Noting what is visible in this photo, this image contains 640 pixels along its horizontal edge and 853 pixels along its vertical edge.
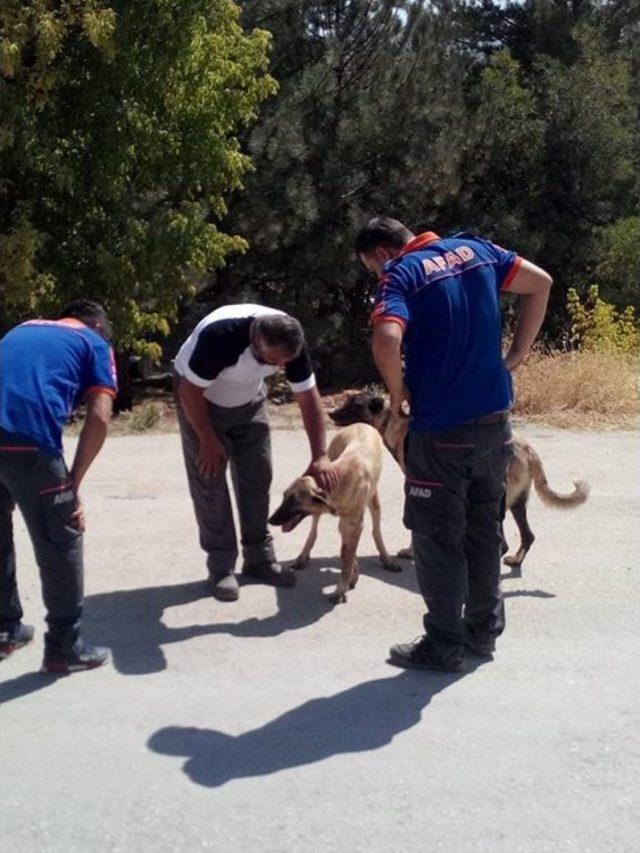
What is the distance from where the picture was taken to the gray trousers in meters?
6.41

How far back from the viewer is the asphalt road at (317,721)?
3932 millimetres

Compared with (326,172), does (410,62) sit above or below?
above

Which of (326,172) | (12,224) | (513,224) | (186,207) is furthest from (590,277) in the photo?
(12,224)

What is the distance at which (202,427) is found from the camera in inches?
240

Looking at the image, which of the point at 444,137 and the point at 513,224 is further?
the point at 513,224

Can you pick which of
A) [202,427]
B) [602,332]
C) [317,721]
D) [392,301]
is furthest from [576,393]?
[317,721]

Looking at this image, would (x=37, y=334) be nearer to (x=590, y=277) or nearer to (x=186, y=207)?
(x=186, y=207)

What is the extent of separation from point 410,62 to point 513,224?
3294mm

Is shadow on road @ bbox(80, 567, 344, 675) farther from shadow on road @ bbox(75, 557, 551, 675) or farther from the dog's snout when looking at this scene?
the dog's snout

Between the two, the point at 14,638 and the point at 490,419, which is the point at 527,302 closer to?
the point at 490,419

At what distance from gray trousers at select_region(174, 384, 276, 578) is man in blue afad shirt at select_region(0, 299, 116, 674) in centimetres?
126

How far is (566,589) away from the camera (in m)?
6.64

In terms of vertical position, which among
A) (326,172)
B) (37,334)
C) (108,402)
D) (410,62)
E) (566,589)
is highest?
(410,62)

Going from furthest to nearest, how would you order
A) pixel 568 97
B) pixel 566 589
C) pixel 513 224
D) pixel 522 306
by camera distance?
pixel 568 97 → pixel 513 224 → pixel 566 589 → pixel 522 306
